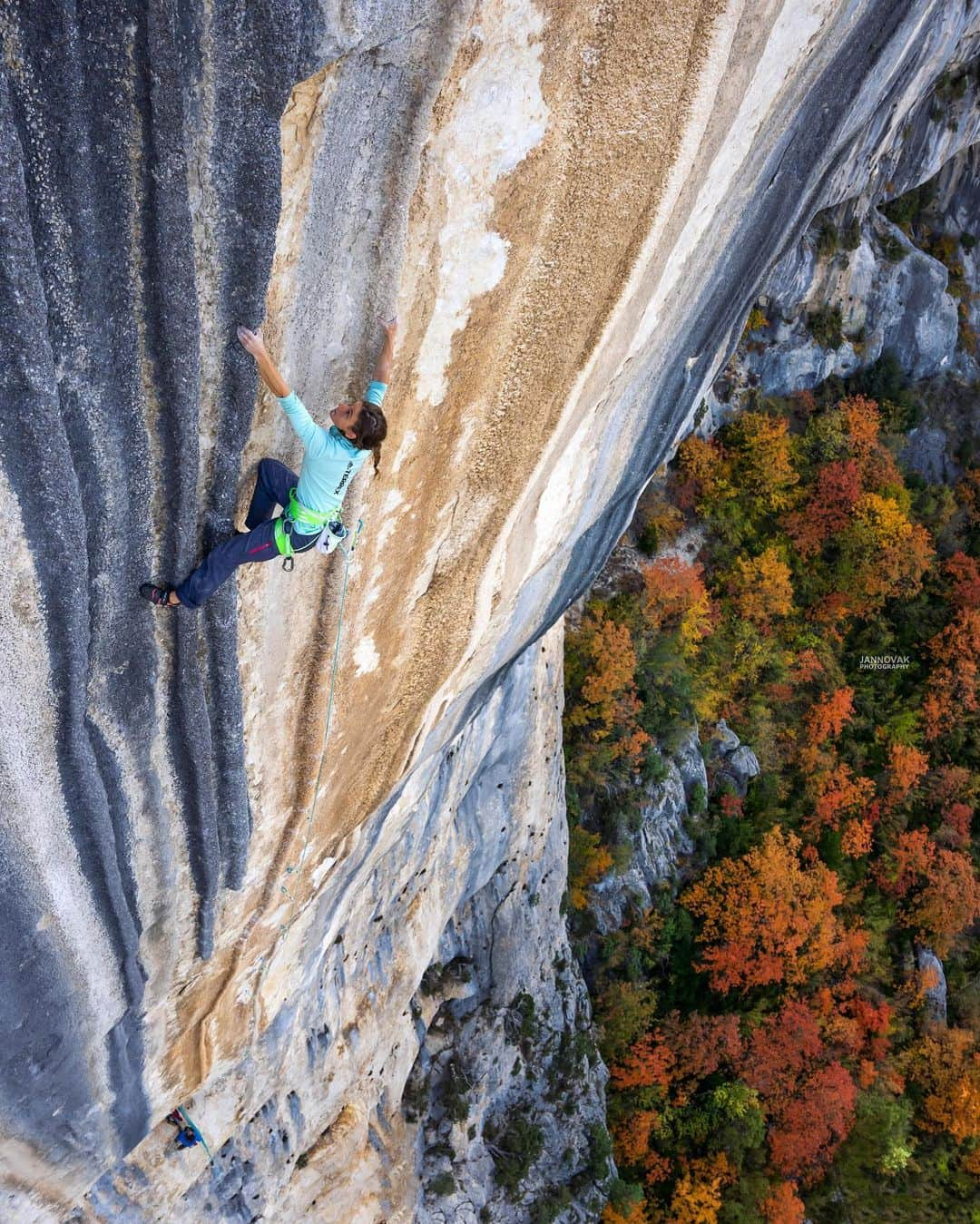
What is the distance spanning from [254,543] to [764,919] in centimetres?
1171

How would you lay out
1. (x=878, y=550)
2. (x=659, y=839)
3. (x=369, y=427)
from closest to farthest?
(x=369, y=427)
(x=659, y=839)
(x=878, y=550)

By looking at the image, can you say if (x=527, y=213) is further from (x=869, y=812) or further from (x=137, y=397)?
(x=869, y=812)

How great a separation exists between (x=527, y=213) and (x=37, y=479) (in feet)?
6.53

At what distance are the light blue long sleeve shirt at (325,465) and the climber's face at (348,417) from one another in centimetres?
3

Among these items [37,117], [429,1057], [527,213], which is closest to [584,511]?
[527,213]

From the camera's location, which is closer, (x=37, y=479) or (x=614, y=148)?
(x=37, y=479)

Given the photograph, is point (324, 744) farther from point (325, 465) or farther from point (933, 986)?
point (933, 986)

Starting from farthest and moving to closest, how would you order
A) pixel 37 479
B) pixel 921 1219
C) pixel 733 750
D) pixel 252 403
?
pixel 733 750, pixel 921 1219, pixel 252 403, pixel 37 479

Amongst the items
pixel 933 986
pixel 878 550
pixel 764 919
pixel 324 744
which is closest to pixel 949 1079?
pixel 933 986

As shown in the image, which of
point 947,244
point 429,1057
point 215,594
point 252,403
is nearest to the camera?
point 252,403

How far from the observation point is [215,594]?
3098mm

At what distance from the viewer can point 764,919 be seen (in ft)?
40.8

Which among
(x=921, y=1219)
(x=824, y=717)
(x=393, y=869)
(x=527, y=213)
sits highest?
(x=527, y=213)

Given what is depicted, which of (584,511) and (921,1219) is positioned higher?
(584,511)
